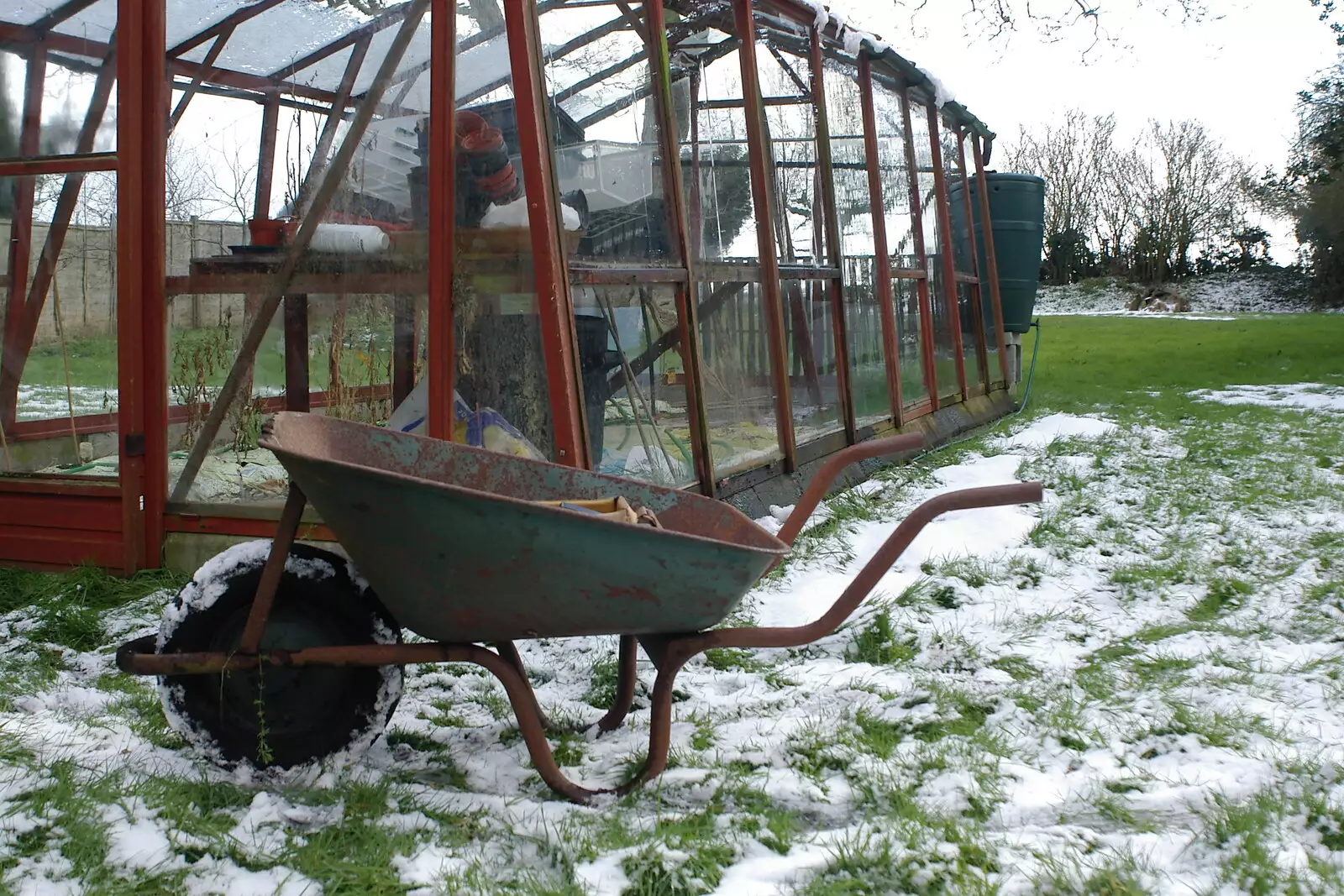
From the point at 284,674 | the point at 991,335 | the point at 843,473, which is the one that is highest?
the point at 991,335

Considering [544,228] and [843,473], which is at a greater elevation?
[544,228]

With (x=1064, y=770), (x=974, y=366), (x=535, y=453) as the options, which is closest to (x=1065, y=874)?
(x=1064, y=770)

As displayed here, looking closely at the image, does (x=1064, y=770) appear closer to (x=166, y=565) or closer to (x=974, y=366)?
(x=166, y=565)

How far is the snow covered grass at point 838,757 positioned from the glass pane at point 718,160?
1.48 meters

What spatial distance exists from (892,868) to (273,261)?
9.65 feet

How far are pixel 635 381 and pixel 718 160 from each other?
1.36m

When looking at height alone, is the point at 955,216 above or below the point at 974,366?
above

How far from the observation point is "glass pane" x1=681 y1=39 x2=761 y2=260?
5082mm

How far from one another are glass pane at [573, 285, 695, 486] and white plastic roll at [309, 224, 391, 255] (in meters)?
0.68

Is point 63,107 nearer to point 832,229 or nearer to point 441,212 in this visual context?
point 441,212

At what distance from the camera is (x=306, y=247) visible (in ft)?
13.0

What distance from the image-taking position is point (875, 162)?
23.4 feet

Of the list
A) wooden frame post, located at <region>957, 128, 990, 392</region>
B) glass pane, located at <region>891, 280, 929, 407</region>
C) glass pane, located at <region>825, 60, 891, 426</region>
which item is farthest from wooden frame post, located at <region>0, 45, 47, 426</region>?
wooden frame post, located at <region>957, 128, 990, 392</region>

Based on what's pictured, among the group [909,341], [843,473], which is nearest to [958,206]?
[909,341]
